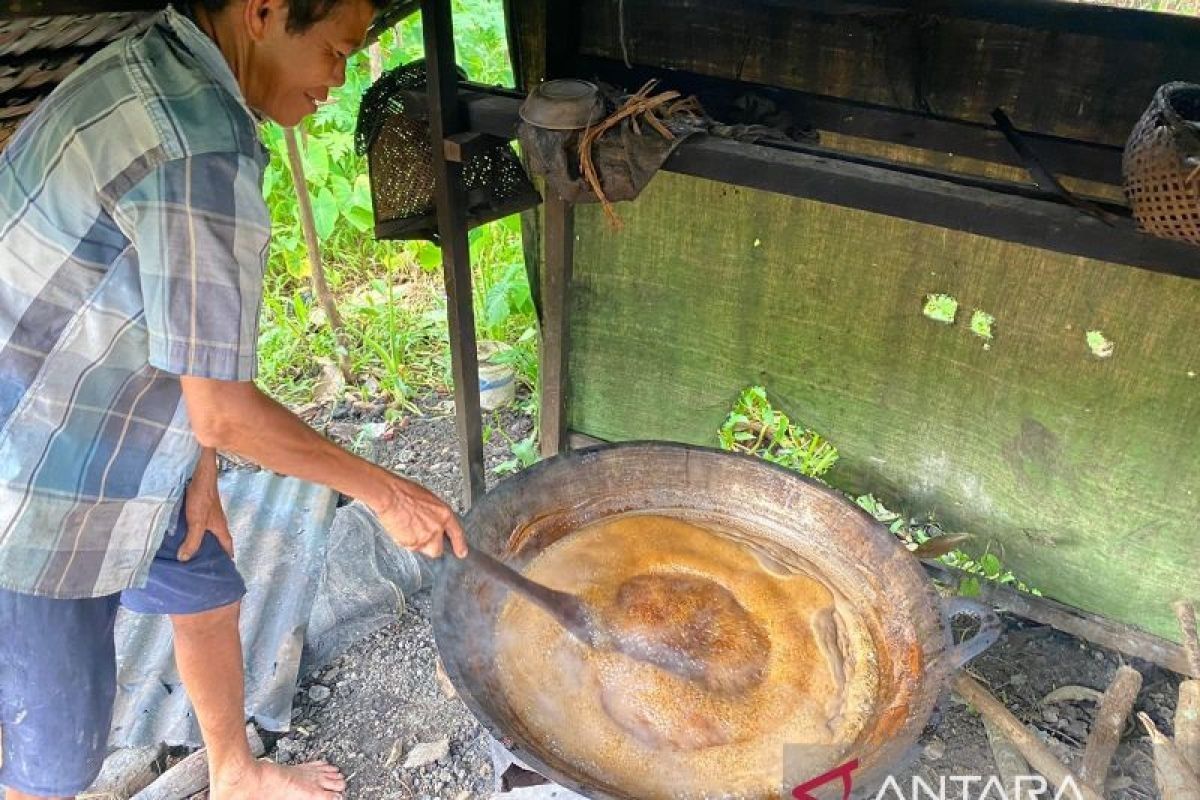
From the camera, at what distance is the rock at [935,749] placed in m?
2.85

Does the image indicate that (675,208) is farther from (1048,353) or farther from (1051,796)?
(1051,796)

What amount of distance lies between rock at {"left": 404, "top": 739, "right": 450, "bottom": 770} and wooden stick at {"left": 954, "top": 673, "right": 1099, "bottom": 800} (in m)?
1.59

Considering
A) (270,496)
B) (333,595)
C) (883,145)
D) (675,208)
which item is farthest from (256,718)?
(883,145)

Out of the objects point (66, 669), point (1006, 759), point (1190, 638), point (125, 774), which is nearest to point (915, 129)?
point (1190, 638)

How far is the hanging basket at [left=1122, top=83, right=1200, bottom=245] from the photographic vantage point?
5.45 feet

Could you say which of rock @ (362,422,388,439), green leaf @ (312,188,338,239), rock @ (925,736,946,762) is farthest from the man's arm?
green leaf @ (312,188,338,239)

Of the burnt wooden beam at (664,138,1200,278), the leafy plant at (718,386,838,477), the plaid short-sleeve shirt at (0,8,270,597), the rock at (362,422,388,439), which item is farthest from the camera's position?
the rock at (362,422,388,439)

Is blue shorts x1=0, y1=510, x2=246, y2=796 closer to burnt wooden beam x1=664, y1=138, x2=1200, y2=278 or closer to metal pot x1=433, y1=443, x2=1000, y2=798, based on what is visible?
metal pot x1=433, y1=443, x2=1000, y2=798

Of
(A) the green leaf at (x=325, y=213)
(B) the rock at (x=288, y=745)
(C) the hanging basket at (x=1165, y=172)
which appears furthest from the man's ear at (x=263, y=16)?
(A) the green leaf at (x=325, y=213)

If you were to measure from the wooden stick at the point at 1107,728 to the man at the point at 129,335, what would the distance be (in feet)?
6.54

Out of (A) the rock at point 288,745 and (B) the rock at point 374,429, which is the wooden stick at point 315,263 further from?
(A) the rock at point 288,745

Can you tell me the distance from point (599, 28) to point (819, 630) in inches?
84.8

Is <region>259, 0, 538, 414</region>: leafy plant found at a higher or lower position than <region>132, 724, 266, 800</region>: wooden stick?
higher

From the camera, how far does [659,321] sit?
147 inches
